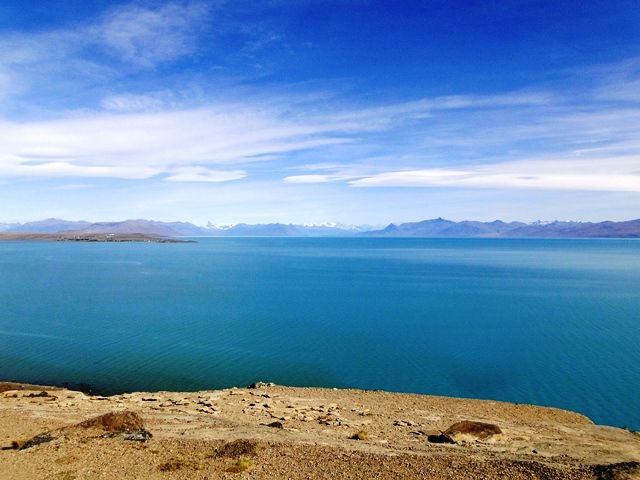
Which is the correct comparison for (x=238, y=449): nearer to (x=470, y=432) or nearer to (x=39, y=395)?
(x=470, y=432)

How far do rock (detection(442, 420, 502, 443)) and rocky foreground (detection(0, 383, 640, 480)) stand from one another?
0.06 m

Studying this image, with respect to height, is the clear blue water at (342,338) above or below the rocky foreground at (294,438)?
below

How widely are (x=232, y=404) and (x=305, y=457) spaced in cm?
1237

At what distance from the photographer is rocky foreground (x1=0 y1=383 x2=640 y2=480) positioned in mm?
18469

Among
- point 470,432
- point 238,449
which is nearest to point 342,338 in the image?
point 470,432

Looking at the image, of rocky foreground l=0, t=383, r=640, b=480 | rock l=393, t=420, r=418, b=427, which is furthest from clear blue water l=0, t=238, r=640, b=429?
rock l=393, t=420, r=418, b=427

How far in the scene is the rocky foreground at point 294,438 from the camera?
1847 centimetres

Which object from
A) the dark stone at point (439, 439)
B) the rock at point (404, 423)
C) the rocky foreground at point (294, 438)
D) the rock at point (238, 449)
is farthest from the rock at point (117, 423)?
the dark stone at point (439, 439)

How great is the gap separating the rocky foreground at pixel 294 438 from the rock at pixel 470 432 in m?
0.06

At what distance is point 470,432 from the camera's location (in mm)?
24656

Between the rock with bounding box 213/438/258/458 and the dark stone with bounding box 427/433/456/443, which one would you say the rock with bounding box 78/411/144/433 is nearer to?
the rock with bounding box 213/438/258/458

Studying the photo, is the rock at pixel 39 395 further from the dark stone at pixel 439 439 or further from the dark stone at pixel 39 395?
the dark stone at pixel 439 439

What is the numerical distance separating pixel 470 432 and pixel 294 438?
975 cm

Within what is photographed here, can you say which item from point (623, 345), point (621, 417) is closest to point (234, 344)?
point (621, 417)
